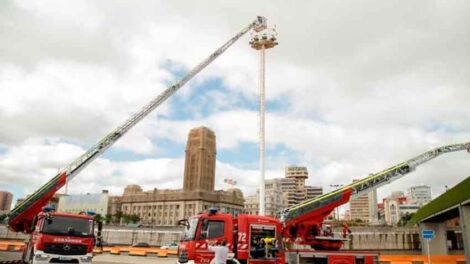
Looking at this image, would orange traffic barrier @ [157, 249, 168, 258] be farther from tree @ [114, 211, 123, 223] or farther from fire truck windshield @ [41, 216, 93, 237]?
tree @ [114, 211, 123, 223]

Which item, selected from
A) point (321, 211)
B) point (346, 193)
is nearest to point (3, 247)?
point (321, 211)

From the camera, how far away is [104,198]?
161 meters

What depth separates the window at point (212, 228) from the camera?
43.8 feet

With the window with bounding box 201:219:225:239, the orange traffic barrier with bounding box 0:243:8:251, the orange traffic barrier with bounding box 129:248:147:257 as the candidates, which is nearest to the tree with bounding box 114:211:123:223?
the orange traffic barrier with bounding box 0:243:8:251

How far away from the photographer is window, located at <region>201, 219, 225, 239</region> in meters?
13.3

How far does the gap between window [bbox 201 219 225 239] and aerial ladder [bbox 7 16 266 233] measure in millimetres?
12937

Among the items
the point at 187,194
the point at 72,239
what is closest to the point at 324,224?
the point at 72,239

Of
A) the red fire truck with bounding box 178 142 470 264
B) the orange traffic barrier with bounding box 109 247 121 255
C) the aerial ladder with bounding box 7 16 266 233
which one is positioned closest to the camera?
the red fire truck with bounding box 178 142 470 264

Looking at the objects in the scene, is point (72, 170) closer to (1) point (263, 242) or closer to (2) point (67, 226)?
(2) point (67, 226)

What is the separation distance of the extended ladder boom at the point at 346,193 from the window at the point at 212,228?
5.32m

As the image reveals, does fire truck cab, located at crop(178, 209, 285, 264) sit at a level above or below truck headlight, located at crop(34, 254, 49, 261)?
above

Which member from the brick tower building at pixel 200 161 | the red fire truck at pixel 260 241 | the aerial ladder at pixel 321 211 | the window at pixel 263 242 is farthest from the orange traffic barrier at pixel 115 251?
the brick tower building at pixel 200 161

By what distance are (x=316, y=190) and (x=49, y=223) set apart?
629 ft

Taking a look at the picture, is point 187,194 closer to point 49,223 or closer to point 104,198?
point 104,198
